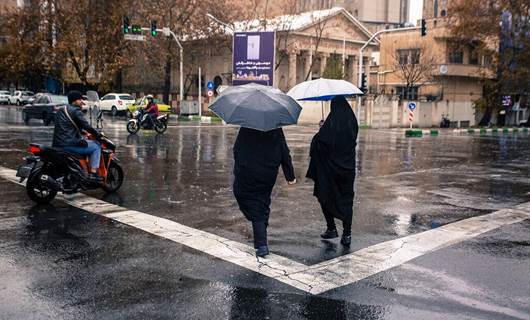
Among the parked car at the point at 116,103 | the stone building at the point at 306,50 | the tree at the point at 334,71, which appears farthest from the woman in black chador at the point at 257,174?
the stone building at the point at 306,50

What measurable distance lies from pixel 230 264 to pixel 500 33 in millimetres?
44598

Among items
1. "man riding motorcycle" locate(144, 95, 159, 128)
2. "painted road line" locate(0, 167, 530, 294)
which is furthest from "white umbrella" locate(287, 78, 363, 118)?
"man riding motorcycle" locate(144, 95, 159, 128)

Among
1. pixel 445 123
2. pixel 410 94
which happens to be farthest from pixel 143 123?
pixel 410 94

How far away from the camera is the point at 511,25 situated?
146 ft

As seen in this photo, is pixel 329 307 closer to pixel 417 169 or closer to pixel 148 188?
pixel 148 188

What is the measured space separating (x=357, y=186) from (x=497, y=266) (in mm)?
5440

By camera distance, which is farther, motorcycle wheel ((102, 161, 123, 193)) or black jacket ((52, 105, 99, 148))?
motorcycle wheel ((102, 161, 123, 193))

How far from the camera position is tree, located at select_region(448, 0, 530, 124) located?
4341 cm

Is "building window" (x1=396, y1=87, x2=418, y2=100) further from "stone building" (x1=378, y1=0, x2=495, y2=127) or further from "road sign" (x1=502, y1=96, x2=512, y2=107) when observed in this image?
"road sign" (x1=502, y1=96, x2=512, y2=107)

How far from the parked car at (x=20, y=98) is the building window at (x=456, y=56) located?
4432 cm

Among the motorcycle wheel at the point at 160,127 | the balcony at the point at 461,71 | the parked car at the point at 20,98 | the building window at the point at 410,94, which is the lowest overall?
the motorcycle wheel at the point at 160,127

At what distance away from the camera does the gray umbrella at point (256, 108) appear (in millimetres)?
5797

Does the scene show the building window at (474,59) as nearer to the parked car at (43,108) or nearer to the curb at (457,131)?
the curb at (457,131)

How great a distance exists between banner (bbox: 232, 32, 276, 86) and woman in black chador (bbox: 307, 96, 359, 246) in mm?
26141
